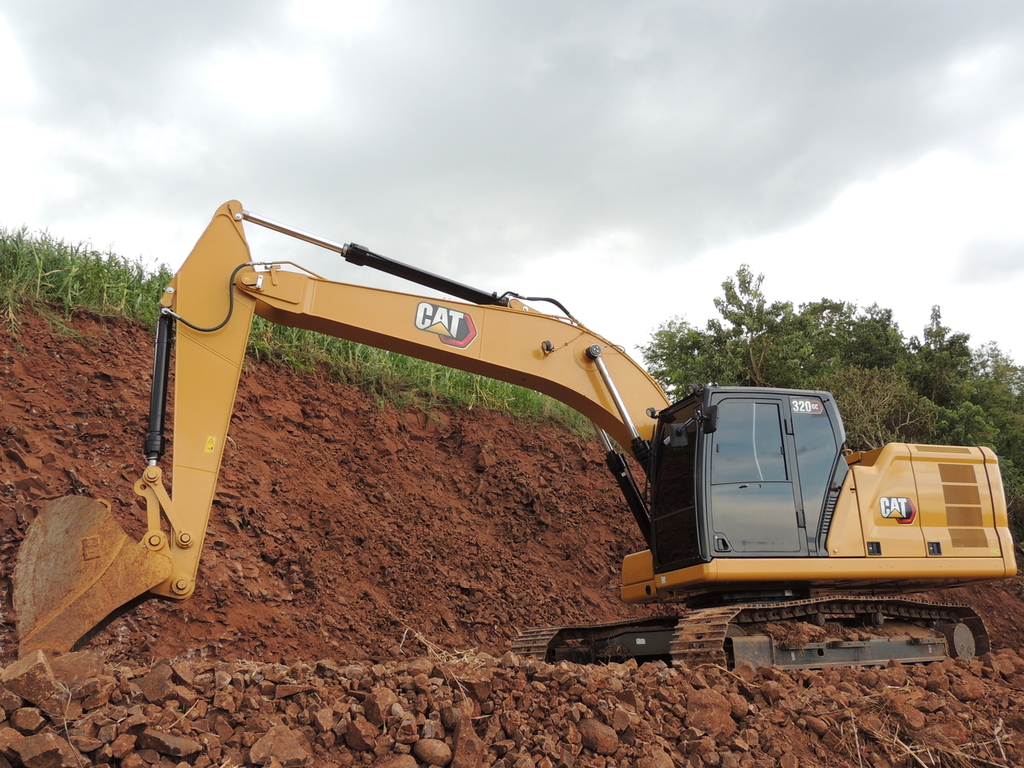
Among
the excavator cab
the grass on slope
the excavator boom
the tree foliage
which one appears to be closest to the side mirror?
the excavator cab

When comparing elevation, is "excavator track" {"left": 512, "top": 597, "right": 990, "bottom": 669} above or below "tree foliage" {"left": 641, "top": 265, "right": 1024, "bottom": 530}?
below

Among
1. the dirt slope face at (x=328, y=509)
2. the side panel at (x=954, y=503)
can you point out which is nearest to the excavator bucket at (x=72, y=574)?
the dirt slope face at (x=328, y=509)

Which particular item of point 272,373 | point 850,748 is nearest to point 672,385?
point 272,373

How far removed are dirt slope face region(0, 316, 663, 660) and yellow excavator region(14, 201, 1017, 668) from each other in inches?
67.4

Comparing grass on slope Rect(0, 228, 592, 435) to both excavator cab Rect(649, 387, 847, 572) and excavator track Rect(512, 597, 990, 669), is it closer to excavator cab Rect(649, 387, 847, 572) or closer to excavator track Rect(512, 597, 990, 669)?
excavator track Rect(512, 597, 990, 669)

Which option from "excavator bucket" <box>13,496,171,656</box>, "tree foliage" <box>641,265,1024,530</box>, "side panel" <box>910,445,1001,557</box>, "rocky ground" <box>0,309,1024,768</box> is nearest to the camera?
"rocky ground" <box>0,309,1024,768</box>

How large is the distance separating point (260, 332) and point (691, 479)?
6235 millimetres

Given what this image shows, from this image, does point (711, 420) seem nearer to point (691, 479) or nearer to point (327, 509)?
point (691, 479)

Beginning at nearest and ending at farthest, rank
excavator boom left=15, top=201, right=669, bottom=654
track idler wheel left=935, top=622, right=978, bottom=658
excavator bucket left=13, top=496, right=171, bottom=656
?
excavator bucket left=13, top=496, right=171, bottom=656 → excavator boom left=15, top=201, right=669, bottom=654 → track idler wheel left=935, top=622, right=978, bottom=658

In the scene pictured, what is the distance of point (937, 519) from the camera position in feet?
21.9

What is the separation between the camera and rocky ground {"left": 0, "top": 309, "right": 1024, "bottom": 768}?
4.01 meters

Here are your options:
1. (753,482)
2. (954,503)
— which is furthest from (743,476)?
(954,503)

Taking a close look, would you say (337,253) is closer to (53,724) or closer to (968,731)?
(53,724)

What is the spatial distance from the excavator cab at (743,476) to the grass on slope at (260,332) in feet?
17.1
